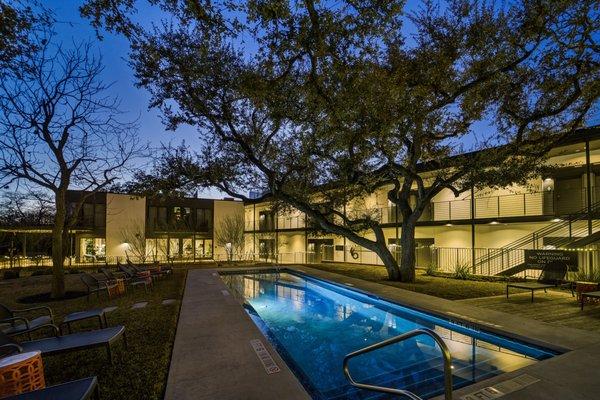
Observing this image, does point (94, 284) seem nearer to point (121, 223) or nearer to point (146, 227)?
point (121, 223)

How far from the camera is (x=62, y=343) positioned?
4.29 m

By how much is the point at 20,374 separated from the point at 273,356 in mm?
2939


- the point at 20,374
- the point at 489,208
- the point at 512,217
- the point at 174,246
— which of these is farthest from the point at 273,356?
the point at 174,246

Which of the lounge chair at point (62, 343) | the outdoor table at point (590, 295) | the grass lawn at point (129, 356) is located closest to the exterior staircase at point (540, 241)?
the outdoor table at point (590, 295)

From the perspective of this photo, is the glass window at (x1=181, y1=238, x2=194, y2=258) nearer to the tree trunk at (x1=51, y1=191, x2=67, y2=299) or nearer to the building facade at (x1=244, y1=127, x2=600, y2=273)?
the building facade at (x1=244, y1=127, x2=600, y2=273)

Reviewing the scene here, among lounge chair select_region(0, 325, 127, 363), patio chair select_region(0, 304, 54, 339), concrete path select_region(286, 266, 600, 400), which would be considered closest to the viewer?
concrete path select_region(286, 266, 600, 400)

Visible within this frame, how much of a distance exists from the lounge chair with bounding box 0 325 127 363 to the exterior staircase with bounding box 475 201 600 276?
13.4m

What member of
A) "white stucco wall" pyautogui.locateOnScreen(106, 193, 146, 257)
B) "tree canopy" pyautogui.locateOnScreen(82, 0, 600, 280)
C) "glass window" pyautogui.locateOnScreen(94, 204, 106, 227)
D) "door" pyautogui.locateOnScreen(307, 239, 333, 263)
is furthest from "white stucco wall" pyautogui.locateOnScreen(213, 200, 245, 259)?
"tree canopy" pyautogui.locateOnScreen(82, 0, 600, 280)

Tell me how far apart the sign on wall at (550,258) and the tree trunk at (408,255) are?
150 inches

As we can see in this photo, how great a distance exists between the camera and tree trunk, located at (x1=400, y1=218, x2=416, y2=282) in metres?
13.2

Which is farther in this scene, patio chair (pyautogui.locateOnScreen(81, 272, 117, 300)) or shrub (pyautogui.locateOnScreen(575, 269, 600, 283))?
shrub (pyautogui.locateOnScreen(575, 269, 600, 283))

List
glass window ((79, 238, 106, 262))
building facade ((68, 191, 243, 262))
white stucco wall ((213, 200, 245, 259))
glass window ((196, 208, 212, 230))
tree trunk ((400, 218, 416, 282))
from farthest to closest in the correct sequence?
glass window ((196, 208, 212, 230))
white stucco wall ((213, 200, 245, 259))
glass window ((79, 238, 106, 262))
building facade ((68, 191, 243, 262))
tree trunk ((400, 218, 416, 282))

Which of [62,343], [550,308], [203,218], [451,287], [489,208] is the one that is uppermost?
[489,208]

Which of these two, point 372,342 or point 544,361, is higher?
point 544,361
